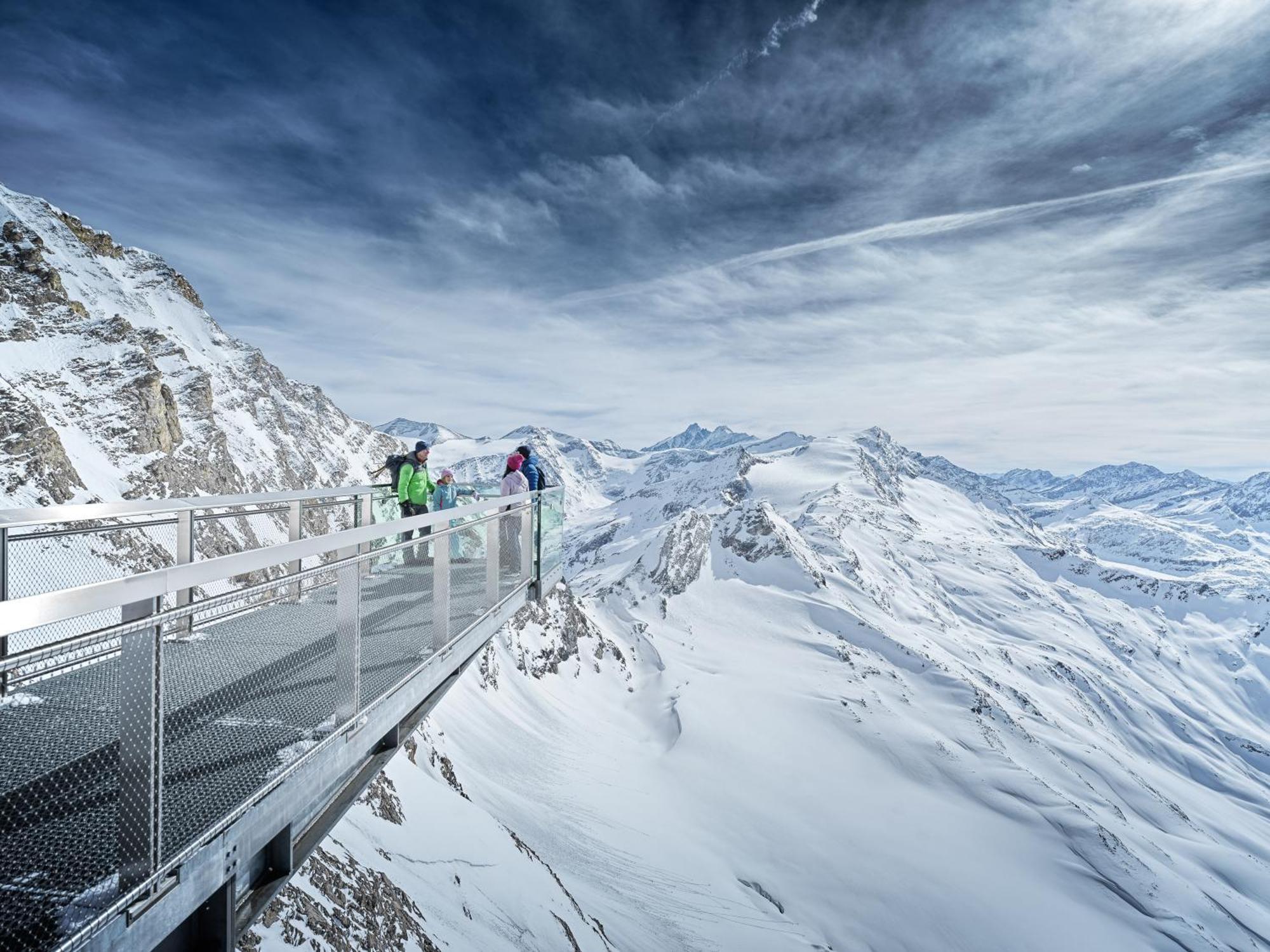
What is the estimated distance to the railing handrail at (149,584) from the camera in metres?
2.59

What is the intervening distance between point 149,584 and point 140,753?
34.1 inches

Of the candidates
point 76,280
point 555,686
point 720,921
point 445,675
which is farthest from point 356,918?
point 76,280

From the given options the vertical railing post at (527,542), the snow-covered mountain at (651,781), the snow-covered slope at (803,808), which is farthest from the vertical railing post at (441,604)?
the snow-covered slope at (803,808)

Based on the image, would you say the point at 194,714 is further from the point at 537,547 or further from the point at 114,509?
the point at 537,547

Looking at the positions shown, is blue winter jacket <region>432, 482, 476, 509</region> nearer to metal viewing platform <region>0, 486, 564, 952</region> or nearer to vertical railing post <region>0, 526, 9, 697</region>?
metal viewing platform <region>0, 486, 564, 952</region>

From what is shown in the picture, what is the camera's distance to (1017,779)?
107188 mm

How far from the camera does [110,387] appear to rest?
214ft

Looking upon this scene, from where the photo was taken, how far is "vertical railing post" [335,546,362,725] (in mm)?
4930

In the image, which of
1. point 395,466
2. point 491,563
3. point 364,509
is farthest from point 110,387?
point 491,563

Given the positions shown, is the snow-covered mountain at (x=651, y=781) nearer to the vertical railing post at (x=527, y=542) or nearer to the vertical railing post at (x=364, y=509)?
the vertical railing post at (x=364, y=509)

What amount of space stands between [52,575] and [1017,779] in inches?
5157

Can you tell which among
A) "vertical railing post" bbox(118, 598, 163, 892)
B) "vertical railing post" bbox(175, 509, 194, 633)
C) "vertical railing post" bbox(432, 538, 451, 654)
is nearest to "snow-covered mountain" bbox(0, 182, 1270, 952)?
"vertical railing post" bbox(175, 509, 194, 633)

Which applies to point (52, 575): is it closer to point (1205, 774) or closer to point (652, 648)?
point (652, 648)

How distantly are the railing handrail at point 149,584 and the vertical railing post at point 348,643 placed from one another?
0.28 metres
